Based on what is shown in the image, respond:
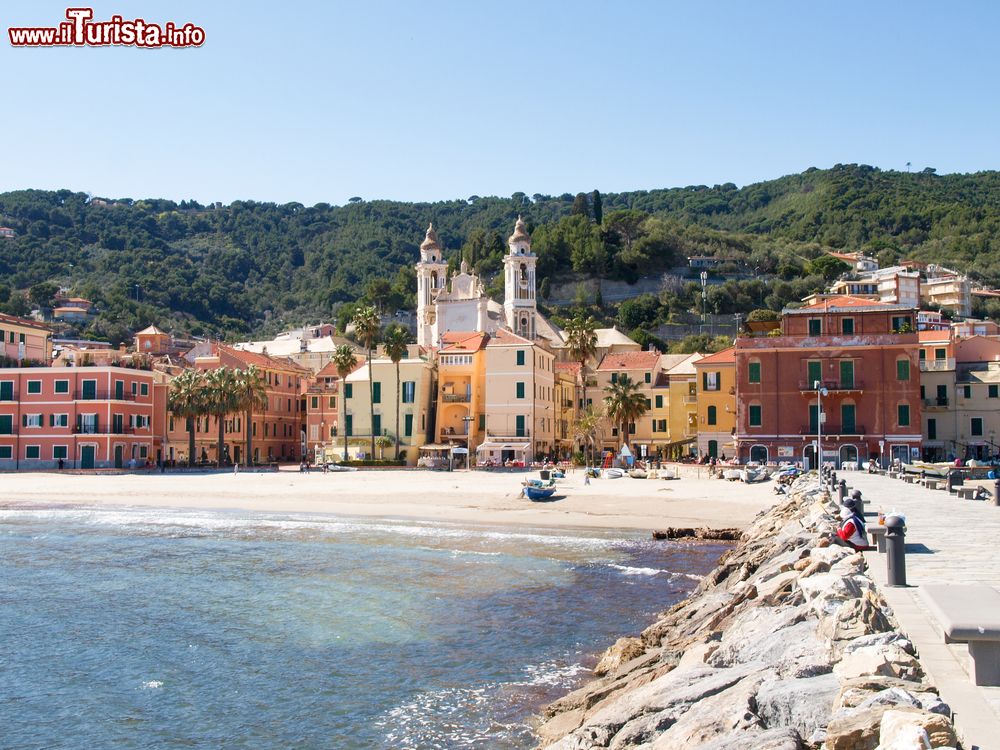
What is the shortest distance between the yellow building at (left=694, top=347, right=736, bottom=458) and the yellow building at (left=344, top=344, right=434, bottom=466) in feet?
66.1

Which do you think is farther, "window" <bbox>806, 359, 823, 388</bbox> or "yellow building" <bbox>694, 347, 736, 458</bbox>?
"yellow building" <bbox>694, 347, 736, 458</bbox>

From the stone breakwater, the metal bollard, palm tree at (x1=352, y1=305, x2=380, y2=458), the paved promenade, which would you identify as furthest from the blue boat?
the metal bollard

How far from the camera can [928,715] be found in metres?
5.93

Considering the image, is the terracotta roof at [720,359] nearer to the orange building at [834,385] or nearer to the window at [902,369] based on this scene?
the orange building at [834,385]

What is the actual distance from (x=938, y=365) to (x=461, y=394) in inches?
1313

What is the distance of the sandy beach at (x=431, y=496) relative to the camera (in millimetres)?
40375

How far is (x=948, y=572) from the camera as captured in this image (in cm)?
1316

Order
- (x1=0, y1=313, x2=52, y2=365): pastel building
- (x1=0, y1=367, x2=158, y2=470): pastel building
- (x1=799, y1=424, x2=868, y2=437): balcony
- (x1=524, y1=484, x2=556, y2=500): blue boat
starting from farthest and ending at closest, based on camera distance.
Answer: (x1=0, y1=313, x2=52, y2=365): pastel building → (x1=0, y1=367, x2=158, y2=470): pastel building → (x1=799, y1=424, x2=868, y2=437): balcony → (x1=524, y1=484, x2=556, y2=500): blue boat

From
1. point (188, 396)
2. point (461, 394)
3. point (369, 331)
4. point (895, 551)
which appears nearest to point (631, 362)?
point (461, 394)

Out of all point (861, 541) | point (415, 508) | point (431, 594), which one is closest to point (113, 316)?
point (415, 508)

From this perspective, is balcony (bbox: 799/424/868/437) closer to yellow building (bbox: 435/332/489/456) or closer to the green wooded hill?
yellow building (bbox: 435/332/489/456)

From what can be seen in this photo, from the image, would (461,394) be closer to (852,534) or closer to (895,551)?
(852,534)

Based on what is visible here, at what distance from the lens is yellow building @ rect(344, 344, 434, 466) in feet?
232

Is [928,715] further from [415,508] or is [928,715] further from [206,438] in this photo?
[206,438]
